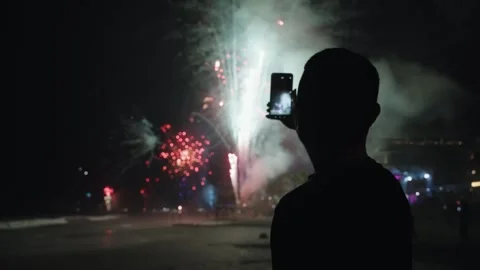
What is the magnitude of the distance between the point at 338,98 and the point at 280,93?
358 centimetres

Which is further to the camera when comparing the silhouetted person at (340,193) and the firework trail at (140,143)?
the firework trail at (140,143)

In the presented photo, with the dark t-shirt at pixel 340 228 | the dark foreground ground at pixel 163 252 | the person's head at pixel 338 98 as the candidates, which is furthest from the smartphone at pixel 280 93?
the dark foreground ground at pixel 163 252

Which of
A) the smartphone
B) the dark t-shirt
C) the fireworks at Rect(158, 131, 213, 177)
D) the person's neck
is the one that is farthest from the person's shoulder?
the fireworks at Rect(158, 131, 213, 177)

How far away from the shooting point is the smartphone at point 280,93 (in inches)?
206

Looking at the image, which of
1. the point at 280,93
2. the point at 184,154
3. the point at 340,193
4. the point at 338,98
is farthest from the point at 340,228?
the point at 184,154

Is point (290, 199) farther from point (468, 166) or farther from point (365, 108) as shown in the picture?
point (468, 166)

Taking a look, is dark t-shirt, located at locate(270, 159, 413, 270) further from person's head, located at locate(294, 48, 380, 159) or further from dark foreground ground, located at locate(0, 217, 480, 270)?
dark foreground ground, located at locate(0, 217, 480, 270)

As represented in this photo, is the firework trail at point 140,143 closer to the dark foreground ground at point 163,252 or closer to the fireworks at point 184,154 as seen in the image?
the fireworks at point 184,154

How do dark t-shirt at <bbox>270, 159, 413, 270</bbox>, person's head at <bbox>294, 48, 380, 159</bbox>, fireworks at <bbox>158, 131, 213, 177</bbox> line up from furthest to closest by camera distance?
fireworks at <bbox>158, 131, 213, 177</bbox> < person's head at <bbox>294, 48, 380, 159</bbox> < dark t-shirt at <bbox>270, 159, 413, 270</bbox>

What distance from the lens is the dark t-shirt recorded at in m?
1.71

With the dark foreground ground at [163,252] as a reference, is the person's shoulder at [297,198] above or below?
above

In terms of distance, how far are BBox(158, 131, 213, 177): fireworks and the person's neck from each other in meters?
56.7

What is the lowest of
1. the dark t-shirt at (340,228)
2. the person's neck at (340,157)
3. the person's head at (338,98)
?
the dark t-shirt at (340,228)

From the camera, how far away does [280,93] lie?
17.8 feet
